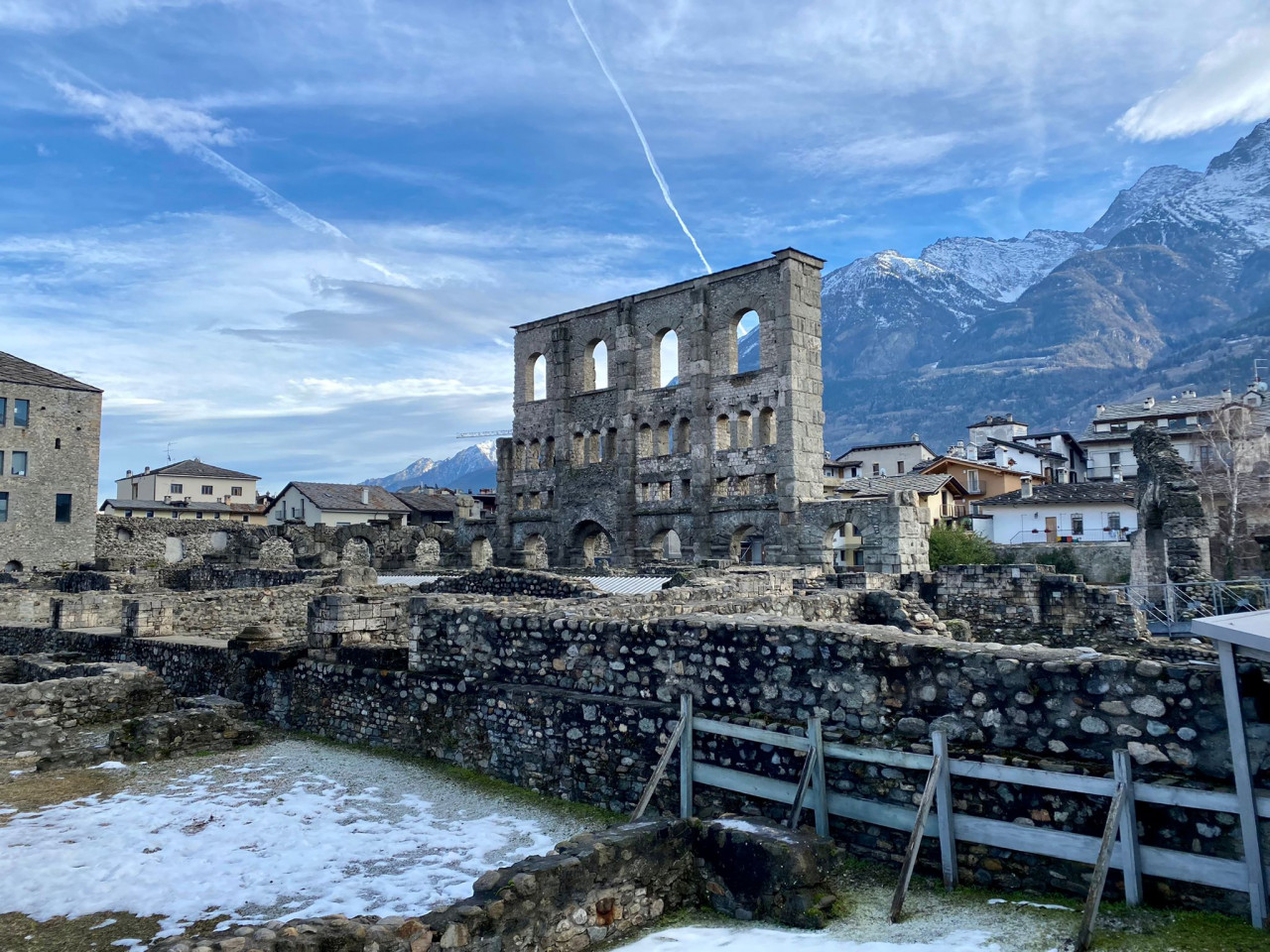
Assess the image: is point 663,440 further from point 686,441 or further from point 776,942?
point 776,942

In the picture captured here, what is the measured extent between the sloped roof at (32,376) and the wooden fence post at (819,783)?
5560 cm

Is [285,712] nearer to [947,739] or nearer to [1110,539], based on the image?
[947,739]

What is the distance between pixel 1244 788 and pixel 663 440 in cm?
3734

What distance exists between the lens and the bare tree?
35125 mm

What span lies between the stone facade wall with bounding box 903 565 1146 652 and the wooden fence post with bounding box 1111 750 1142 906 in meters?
10.8

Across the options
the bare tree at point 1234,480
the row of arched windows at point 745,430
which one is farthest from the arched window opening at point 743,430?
the bare tree at point 1234,480

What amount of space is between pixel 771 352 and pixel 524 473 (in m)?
16.8

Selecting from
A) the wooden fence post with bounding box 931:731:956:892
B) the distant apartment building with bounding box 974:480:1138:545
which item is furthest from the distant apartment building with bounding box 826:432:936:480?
the wooden fence post with bounding box 931:731:956:892

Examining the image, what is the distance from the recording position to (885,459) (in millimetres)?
75062

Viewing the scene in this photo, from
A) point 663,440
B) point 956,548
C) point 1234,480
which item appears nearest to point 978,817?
point 663,440

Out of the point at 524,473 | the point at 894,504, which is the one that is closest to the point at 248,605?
the point at 894,504

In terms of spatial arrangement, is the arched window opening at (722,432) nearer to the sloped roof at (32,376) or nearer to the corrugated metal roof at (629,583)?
the corrugated metal roof at (629,583)

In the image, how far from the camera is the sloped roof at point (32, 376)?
4869 centimetres

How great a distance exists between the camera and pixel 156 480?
7831 centimetres
